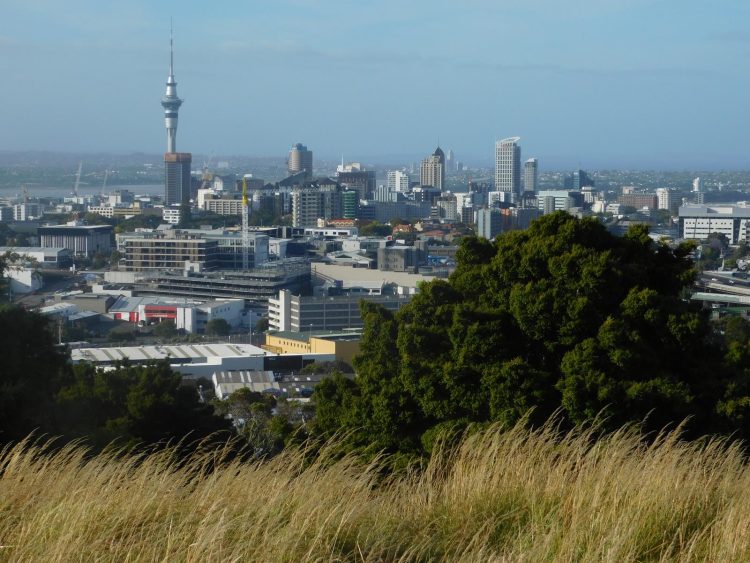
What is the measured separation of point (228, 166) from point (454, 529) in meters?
86.8

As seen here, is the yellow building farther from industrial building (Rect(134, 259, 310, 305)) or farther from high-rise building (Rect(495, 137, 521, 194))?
high-rise building (Rect(495, 137, 521, 194))

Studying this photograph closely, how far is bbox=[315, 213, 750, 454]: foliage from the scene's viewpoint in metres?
3.35

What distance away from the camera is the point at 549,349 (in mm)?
3580

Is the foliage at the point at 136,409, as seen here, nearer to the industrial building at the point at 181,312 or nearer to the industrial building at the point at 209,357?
the industrial building at the point at 209,357

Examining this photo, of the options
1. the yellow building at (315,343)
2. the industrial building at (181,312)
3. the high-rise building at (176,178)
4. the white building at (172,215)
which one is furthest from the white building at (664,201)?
the yellow building at (315,343)

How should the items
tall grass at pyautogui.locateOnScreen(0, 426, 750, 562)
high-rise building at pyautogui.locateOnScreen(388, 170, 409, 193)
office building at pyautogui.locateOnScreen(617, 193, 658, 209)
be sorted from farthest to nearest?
high-rise building at pyautogui.locateOnScreen(388, 170, 409, 193)
office building at pyautogui.locateOnScreen(617, 193, 658, 209)
tall grass at pyautogui.locateOnScreen(0, 426, 750, 562)

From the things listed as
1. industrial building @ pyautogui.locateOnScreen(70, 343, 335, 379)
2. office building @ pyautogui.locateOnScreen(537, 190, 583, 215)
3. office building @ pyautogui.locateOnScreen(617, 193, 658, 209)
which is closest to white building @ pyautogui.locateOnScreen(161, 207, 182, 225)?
office building @ pyautogui.locateOnScreen(537, 190, 583, 215)

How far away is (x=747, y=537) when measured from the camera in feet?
4.65

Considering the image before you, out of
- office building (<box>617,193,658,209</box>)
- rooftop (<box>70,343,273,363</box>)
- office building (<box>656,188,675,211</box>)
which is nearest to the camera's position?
rooftop (<box>70,343,273,363</box>)

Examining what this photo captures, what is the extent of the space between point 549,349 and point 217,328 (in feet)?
46.4

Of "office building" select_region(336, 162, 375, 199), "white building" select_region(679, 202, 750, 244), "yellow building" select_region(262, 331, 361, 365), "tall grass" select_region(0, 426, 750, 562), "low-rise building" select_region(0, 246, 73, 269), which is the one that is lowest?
"yellow building" select_region(262, 331, 361, 365)

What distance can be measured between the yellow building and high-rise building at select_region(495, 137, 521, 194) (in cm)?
4442

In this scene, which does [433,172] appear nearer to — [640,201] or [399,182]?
[399,182]

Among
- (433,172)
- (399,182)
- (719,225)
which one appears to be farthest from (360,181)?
(719,225)
